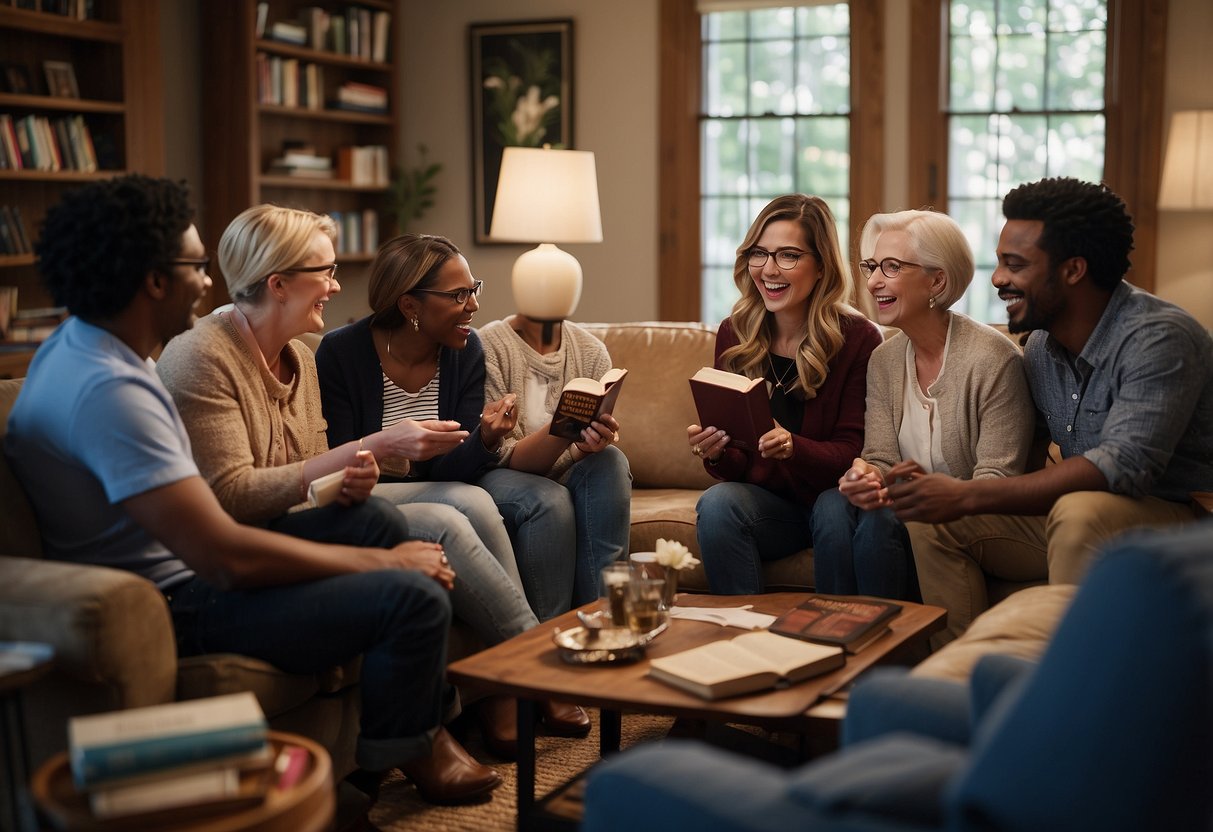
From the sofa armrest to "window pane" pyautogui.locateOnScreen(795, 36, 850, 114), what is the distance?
180 inches

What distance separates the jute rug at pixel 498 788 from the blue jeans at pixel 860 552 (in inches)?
20.7

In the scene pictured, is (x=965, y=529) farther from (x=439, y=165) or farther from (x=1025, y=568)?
(x=439, y=165)

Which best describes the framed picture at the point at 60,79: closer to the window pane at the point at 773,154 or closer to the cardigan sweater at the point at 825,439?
the window pane at the point at 773,154

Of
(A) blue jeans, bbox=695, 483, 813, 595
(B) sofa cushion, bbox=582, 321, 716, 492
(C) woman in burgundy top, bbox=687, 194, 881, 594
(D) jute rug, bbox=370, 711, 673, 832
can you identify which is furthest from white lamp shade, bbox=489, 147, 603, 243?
(D) jute rug, bbox=370, 711, 673, 832

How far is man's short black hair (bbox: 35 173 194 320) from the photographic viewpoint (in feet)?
6.62

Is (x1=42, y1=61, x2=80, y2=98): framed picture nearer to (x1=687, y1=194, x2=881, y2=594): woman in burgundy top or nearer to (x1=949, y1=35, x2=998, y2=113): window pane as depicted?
(x1=687, y1=194, x2=881, y2=594): woman in burgundy top

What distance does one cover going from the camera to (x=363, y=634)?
6.96 ft

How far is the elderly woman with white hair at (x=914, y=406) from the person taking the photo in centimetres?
279

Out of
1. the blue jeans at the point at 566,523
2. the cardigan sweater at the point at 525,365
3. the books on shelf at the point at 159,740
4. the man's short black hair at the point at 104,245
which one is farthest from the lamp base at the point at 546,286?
the books on shelf at the point at 159,740

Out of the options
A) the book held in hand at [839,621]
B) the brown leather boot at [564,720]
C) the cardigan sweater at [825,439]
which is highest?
the cardigan sweater at [825,439]

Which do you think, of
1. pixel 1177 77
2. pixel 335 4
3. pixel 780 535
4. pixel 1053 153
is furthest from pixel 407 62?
pixel 780 535

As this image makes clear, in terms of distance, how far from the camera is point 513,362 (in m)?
3.22

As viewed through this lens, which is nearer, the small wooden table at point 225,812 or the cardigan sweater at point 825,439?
the small wooden table at point 225,812

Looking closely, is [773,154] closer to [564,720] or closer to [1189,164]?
[1189,164]
